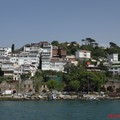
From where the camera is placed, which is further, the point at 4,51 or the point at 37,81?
the point at 4,51

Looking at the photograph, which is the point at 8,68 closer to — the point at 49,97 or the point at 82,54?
the point at 49,97

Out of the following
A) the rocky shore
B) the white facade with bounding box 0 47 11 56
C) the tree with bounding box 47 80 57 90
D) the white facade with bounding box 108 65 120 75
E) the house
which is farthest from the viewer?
the white facade with bounding box 0 47 11 56

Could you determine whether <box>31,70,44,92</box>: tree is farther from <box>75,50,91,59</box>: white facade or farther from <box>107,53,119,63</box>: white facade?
<box>107,53,119,63</box>: white facade

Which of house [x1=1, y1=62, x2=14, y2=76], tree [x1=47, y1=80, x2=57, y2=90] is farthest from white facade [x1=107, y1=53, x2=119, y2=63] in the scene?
tree [x1=47, y1=80, x2=57, y2=90]

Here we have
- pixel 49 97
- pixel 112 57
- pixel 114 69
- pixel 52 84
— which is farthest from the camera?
pixel 112 57

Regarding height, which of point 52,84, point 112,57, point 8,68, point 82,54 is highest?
point 82,54

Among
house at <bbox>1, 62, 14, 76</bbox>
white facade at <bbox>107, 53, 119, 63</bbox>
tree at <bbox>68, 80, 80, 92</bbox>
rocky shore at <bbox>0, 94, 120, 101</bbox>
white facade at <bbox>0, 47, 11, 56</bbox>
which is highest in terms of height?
white facade at <bbox>0, 47, 11, 56</bbox>

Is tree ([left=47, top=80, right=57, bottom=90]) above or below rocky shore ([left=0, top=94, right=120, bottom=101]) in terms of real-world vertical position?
above

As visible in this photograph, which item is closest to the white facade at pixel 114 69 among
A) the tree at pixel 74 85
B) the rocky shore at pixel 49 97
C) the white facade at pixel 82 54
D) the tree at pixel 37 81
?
the white facade at pixel 82 54

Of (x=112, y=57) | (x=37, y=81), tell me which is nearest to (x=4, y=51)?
(x=112, y=57)

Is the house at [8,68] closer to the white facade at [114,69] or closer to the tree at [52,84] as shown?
the tree at [52,84]

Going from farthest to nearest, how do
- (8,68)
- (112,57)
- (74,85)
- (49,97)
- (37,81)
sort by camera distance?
(112,57) < (8,68) < (37,81) < (74,85) < (49,97)

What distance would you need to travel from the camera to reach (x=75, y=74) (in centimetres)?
6500

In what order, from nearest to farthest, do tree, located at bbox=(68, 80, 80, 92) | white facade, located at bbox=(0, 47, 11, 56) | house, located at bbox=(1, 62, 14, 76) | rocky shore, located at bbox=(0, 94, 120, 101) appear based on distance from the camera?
rocky shore, located at bbox=(0, 94, 120, 101), tree, located at bbox=(68, 80, 80, 92), house, located at bbox=(1, 62, 14, 76), white facade, located at bbox=(0, 47, 11, 56)
